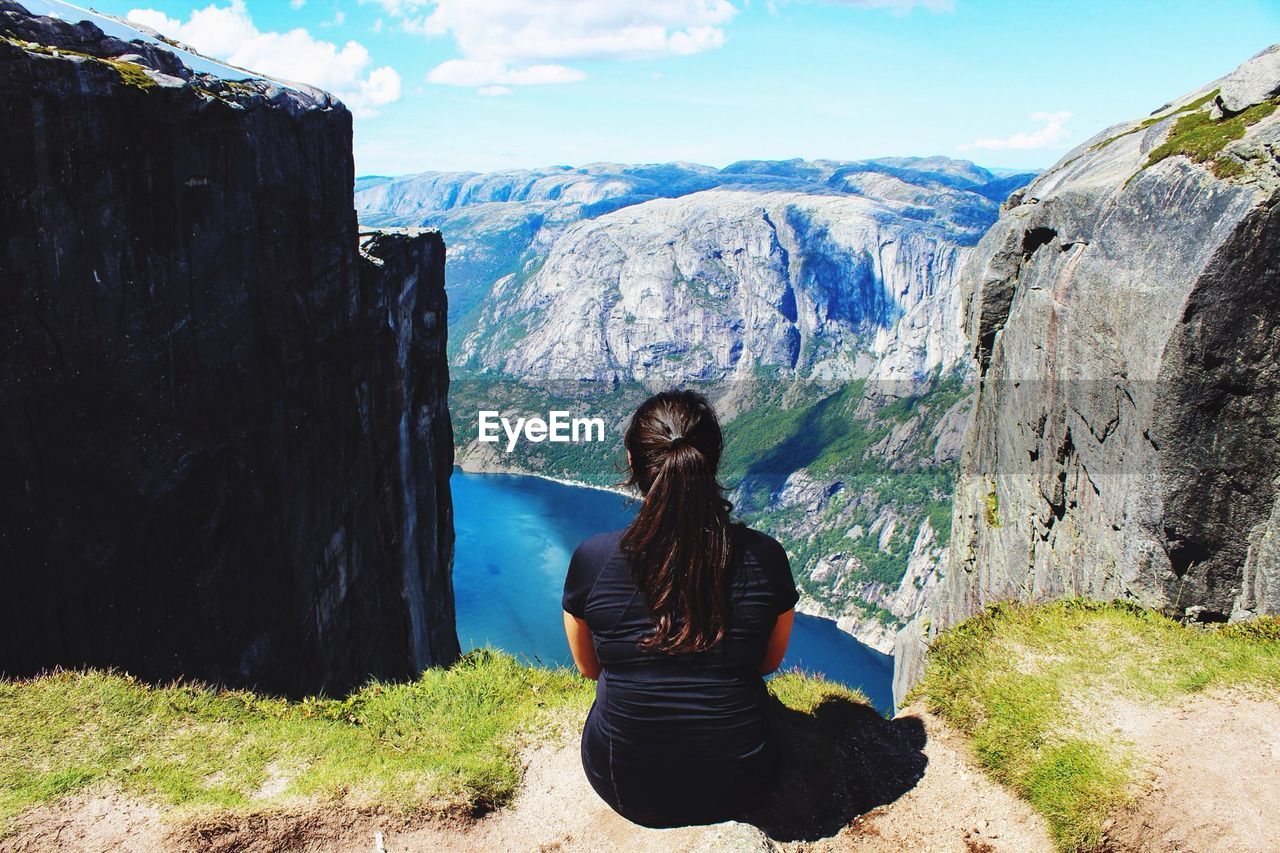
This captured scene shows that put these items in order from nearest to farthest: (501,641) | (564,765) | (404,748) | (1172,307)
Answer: (564,765) → (404,748) → (1172,307) → (501,641)

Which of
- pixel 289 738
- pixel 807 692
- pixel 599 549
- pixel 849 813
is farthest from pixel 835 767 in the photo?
pixel 289 738

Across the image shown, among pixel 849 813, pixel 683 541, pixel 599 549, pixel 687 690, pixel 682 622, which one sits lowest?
pixel 849 813

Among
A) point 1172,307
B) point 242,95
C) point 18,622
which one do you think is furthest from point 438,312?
point 1172,307

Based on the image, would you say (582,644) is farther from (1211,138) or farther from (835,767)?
(1211,138)

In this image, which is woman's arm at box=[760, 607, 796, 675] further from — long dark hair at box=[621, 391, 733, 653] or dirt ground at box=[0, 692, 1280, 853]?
dirt ground at box=[0, 692, 1280, 853]

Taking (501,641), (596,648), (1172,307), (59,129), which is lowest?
(501,641)

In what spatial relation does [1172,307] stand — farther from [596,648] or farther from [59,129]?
[59,129]

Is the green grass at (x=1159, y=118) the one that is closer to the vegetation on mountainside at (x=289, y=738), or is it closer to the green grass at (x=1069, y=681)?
the green grass at (x=1069, y=681)
